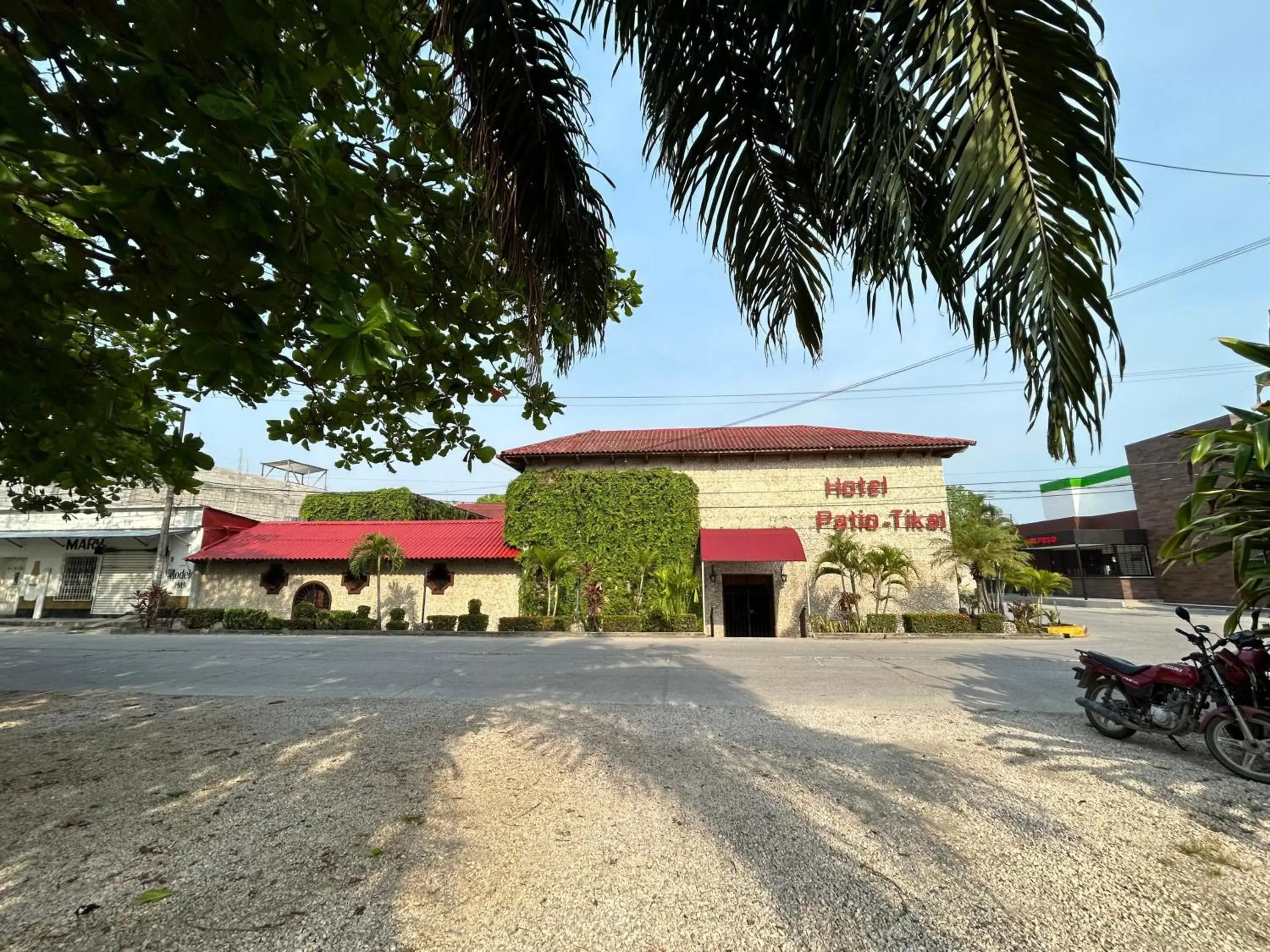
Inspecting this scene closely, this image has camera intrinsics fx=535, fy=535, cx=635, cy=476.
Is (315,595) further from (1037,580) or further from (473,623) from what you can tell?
(1037,580)

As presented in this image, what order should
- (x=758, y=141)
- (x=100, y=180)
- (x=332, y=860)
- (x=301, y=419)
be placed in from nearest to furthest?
(x=100, y=180)
(x=758, y=141)
(x=332, y=860)
(x=301, y=419)

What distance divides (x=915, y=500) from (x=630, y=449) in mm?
10172

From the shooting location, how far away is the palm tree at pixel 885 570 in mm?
16750

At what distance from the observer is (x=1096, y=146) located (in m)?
1.56

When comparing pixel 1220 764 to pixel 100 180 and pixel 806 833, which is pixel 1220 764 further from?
pixel 100 180

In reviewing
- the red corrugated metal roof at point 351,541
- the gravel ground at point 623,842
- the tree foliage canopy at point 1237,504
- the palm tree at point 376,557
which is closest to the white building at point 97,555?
the red corrugated metal roof at point 351,541

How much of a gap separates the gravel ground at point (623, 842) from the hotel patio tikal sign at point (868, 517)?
14.0 m

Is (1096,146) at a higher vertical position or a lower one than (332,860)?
higher

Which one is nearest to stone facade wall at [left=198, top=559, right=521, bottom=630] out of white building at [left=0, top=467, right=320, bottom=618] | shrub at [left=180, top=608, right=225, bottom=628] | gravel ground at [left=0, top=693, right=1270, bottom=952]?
shrub at [left=180, top=608, right=225, bottom=628]

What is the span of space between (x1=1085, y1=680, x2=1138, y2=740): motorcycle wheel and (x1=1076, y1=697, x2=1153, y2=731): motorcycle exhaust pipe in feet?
0.08

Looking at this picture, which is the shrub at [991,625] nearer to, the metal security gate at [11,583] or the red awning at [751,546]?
the red awning at [751,546]

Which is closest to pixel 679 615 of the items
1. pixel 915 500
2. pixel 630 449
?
pixel 630 449

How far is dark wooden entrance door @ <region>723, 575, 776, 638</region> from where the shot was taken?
61.5 feet

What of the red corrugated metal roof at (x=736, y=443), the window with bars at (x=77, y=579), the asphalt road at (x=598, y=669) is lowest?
the asphalt road at (x=598, y=669)
